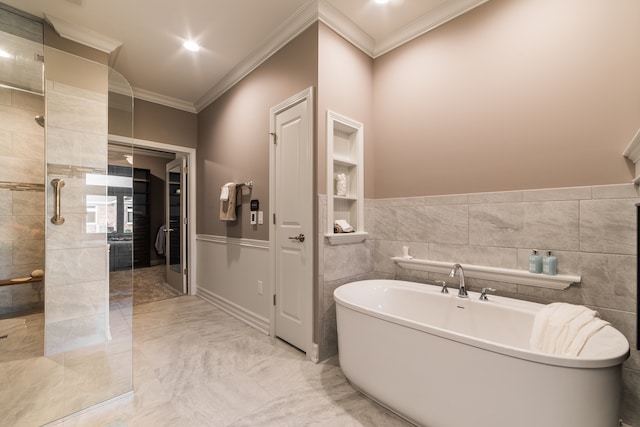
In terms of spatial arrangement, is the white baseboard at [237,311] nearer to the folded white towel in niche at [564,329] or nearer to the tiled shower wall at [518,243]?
the tiled shower wall at [518,243]

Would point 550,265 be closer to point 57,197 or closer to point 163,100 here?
point 57,197

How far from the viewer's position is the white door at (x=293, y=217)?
2244 millimetres

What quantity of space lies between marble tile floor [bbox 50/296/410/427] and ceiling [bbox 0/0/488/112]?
2828 mm

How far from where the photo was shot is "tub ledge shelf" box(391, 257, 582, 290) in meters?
1.66

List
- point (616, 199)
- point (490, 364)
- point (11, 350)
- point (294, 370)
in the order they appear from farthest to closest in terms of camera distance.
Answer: point (11, 350)
point (294, 370)
point (616, 199)
point (490, 364)

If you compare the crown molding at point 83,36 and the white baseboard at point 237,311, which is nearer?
the crown molding at point 83,36

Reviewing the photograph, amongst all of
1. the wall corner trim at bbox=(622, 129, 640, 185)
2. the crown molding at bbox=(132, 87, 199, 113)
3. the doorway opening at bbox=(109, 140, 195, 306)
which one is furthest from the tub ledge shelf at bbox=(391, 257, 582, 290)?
the crown molding at bbox=(132, 87, 199, 113)

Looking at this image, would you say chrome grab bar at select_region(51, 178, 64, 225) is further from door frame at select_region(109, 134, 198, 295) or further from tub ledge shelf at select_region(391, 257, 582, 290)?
tub ledge shelf at select_region(391, 257, 582, 290)

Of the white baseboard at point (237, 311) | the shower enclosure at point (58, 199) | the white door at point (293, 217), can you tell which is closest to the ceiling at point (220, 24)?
the shower enclosure at point (58, 199)

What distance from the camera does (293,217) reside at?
7.88 ft

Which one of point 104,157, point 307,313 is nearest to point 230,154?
point 104,157

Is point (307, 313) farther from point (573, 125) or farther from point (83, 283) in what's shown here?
point (573, 125)

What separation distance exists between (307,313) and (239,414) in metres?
0.83

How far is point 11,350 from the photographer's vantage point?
219cm
